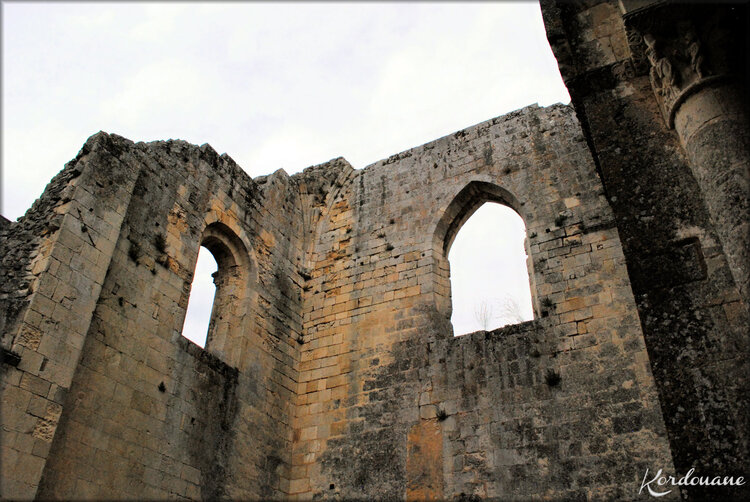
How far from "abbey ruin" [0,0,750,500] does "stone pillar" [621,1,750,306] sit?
14 mm

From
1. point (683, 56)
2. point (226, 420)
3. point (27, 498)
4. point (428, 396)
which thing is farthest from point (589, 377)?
point (27, 498)

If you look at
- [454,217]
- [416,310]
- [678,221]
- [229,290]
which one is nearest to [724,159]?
[678,221]

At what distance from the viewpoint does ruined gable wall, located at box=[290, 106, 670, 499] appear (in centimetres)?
668

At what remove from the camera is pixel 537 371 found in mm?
7227

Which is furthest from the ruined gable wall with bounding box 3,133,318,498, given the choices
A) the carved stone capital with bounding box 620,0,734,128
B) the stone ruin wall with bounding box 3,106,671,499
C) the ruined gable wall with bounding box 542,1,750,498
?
the carved stone capital with bounding box 620,0,734,128

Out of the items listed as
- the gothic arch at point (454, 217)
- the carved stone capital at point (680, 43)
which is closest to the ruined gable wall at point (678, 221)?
the carved stone capital at point (680, 43)

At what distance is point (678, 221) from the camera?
4.05 m

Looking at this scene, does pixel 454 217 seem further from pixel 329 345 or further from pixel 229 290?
pixel 229 290

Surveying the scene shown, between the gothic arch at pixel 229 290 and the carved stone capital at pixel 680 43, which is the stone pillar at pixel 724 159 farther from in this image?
the gothic arch at pixel 229 290

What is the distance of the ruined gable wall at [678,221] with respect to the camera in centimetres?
341

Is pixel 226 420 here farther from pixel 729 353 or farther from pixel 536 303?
pixel 729 353

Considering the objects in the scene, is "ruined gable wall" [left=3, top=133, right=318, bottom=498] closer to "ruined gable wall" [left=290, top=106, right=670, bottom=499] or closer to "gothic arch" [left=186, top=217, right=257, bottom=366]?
"gothic arch" [left=186, top=217, right=257, bottom=366]

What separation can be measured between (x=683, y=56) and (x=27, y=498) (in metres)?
6.20

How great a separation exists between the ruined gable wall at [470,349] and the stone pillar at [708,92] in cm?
323
